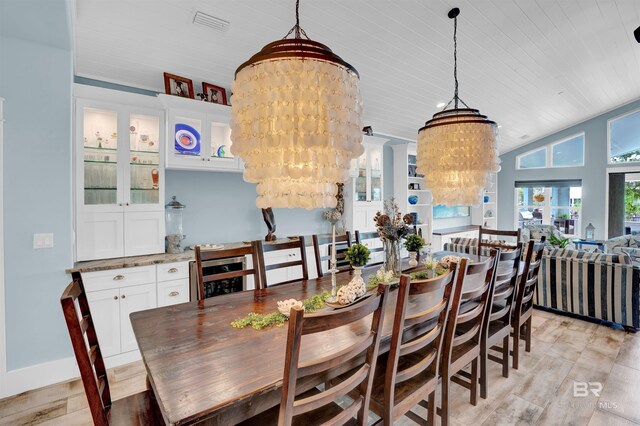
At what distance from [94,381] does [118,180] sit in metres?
2.26

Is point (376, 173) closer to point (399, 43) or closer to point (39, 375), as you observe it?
point (399, 43)

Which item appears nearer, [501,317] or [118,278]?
[501,317]

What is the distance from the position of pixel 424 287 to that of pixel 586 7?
392cm

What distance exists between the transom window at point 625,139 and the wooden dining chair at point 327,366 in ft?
27.4

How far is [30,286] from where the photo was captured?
2426 mm

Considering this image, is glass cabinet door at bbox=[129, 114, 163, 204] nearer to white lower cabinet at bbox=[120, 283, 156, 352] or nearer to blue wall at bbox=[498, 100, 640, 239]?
white lower cabinet at bbox=[120, 283, 156, 352]

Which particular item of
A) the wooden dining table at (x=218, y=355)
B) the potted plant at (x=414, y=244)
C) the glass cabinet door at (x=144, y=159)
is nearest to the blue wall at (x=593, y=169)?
the potted plant at (x=414, y=244)

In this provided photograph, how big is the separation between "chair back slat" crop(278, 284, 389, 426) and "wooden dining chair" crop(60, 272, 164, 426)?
731 millimetres

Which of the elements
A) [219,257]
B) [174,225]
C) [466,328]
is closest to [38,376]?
[174,225]

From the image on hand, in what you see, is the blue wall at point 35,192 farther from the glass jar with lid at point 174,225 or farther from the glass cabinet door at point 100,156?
the glass jar with lid at point 174,225

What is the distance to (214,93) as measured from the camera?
3.42m

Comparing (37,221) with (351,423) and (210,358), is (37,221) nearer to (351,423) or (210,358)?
(210,358)

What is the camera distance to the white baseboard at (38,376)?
7.77ft

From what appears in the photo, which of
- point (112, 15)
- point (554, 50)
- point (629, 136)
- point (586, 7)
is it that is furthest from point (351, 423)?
point (629, 136)
